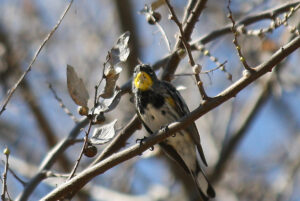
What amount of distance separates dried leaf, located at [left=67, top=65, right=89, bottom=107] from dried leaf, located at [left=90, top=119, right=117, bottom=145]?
0.21 metres

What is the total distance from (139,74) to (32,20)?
4245mm

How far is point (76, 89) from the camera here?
2834 millimetres

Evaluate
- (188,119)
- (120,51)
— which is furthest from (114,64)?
(188,119)

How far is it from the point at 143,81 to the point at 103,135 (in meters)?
1.24

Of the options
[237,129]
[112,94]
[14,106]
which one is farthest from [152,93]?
[14,106]

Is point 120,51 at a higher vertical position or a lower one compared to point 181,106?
higher

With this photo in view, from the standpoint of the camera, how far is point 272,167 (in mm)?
8930

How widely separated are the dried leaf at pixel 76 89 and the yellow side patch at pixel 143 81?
1249 millimetres

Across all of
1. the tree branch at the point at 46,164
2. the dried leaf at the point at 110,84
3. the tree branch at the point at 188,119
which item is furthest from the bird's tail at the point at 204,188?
the dried leaf at the point at 110,84

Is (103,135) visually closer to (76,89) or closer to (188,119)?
(76,89)

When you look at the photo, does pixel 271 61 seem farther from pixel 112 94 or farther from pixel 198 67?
pixel 112 94

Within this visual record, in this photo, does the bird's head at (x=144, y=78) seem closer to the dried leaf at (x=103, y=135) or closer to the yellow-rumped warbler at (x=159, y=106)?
the yellow-rumped warbler at (x=159, y=106)

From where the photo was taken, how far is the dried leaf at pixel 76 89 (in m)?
2.81

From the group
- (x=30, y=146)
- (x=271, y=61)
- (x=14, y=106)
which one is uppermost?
(x=271, y=61)
